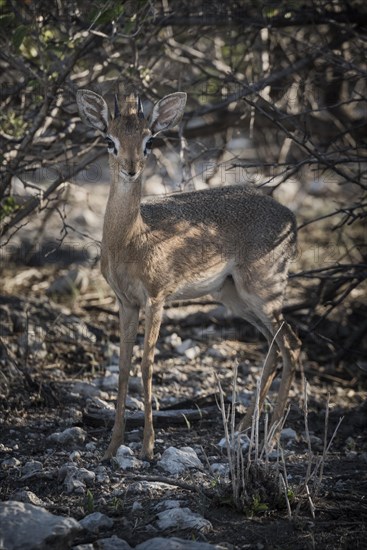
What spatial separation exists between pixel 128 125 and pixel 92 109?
38 centimetres

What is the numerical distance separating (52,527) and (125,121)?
290cm

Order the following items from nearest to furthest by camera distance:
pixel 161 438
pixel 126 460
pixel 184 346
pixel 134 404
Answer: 1. pixel 126 460
2. pixel 161 438
3. pixel 134 404
4. pixel 184 346

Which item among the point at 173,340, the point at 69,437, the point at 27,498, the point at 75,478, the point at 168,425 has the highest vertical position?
the point at 173,340

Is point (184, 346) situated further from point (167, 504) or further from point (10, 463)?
point (167, 504)

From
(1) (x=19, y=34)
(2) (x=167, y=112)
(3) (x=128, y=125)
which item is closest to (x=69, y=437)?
(3) (x=128, y=125)

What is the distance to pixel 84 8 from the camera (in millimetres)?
8438

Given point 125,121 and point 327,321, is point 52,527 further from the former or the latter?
point 327,321

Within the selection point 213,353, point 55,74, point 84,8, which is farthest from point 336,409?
point 84,8

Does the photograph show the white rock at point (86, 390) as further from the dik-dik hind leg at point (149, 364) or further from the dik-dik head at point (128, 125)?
the dik-dik head at point (128, 125)

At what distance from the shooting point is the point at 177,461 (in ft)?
18.4

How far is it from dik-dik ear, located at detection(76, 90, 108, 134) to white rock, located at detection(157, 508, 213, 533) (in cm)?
278

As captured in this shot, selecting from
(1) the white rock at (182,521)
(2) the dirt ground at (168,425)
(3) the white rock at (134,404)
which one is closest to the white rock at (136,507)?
(2) the dirt ground at (168,425)

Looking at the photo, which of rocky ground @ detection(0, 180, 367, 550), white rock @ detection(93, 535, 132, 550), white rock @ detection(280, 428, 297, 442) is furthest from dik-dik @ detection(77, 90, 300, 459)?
white rock @ detection(93, 535, 132, 550)

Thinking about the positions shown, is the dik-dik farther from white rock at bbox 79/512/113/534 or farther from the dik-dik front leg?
white rock at bbox 79/512/113/534
